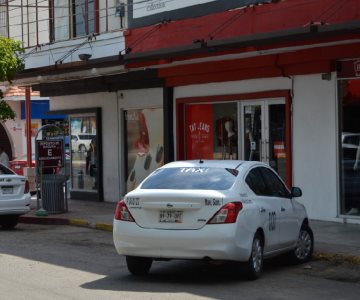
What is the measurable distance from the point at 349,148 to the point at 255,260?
6.17 meters

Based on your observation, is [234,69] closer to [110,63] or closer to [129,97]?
[110,63]

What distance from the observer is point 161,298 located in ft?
27.7

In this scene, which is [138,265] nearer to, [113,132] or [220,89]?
[220,89]

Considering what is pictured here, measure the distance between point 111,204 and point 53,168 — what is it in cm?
232

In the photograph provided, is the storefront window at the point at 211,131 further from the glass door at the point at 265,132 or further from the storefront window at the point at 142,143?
the storefront window at the point at 142,143

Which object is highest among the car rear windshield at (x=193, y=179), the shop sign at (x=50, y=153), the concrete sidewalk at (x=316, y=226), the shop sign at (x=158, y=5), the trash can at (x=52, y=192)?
the shop sign at (x=158, y=5)

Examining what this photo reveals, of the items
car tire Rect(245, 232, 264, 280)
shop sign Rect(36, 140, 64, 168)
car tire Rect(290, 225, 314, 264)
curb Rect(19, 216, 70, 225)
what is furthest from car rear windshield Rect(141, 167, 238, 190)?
shop sign Rect(36, 140, 64, 168)

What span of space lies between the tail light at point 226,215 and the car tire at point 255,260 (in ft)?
1.73

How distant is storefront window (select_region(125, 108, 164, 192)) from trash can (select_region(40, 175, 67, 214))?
2.60 metres

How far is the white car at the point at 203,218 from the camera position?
9.02 meters

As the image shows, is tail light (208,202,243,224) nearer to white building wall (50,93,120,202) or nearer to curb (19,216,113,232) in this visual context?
curb (19,216,113,232)

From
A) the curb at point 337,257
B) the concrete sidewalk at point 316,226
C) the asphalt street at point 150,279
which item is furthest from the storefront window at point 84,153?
the curb at point 337,257

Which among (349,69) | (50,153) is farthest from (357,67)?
(50,153)

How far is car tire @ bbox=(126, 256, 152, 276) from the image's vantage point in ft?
32.0
